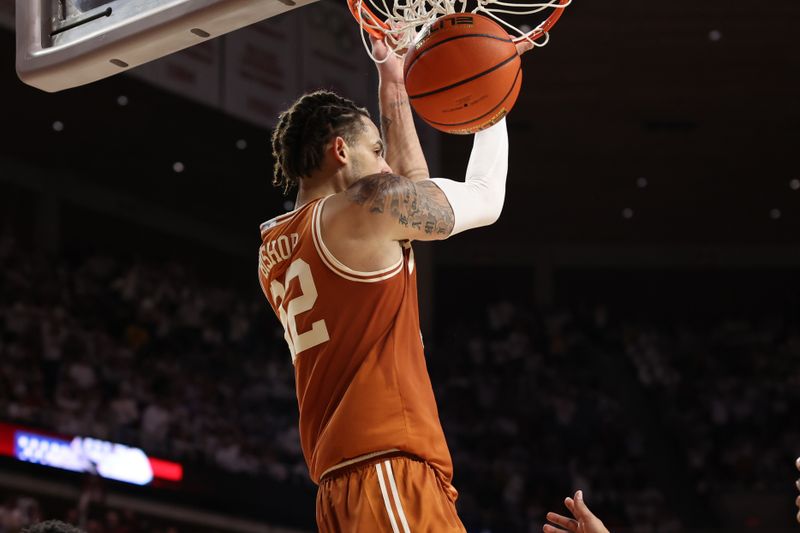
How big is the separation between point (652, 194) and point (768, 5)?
556 centimetres

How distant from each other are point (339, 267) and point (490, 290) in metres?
17.4

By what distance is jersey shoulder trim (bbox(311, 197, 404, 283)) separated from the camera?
2.71 meters

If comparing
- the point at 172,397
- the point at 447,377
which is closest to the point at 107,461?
the point at 172,397

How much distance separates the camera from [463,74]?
3055 millimetres

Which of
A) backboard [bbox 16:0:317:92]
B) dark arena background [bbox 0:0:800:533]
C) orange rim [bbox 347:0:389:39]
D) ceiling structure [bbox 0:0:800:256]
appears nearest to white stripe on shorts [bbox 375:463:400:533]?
backboard [bbox 16:0:317:92]

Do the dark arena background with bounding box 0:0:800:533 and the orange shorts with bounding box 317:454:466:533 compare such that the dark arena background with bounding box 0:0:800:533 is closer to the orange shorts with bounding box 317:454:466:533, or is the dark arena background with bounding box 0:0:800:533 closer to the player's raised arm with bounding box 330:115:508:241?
the orange shorts with bounding box 317:454:466:533

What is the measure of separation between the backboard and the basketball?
15.8 inches

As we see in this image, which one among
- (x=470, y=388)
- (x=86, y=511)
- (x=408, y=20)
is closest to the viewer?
(x=408, y=20)

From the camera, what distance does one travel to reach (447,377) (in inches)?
643

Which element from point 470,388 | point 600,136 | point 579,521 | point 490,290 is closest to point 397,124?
point 579,521

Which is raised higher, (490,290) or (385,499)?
(490,290)

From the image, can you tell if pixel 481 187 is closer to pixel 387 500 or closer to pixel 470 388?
pixel 387 500

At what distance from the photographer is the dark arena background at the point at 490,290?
39.0 feet

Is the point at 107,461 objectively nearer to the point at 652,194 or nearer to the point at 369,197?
the point at 369,197
